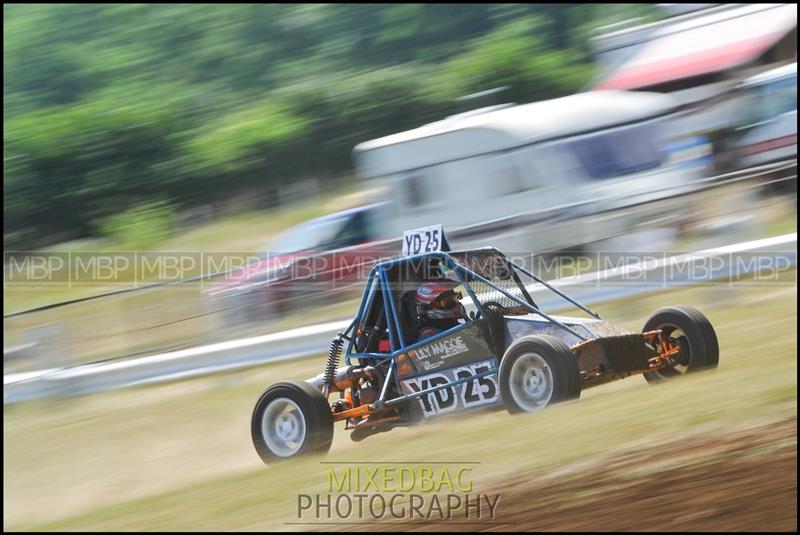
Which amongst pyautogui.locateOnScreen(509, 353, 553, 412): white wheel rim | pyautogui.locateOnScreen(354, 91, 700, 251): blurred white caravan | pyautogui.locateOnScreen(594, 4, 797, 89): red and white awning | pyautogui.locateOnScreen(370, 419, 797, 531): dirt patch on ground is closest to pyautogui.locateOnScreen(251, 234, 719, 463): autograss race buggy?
pyautogui.locateOnScreen(509, 353, 553, 412): white wheel rim

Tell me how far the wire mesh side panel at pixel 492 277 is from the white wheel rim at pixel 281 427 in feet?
4.10

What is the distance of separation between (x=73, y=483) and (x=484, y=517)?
3159mm

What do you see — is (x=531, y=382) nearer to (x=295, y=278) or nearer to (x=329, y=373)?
(x=329, y=373)

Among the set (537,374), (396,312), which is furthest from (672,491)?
(396,312)

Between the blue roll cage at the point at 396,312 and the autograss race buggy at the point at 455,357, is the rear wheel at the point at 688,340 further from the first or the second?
the blue roll cage at the point at 396,312

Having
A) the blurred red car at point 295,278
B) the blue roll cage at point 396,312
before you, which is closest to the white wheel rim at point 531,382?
the blue roll cage at point 396,312

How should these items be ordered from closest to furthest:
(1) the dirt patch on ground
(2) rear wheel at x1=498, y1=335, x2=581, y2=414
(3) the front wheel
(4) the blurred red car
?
(1) the dirt patch on ground
(2) rear wheel at x1=498, y1=335, x2=581, y2=414
(3) the front wheel
(4) the blurred red car

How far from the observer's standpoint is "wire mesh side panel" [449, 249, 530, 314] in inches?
228

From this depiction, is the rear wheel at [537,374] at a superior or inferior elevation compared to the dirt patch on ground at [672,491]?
superior

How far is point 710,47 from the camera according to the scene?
11195mm

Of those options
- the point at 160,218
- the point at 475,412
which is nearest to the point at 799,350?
the point at 475,412

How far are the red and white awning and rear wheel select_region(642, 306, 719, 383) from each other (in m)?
5.79

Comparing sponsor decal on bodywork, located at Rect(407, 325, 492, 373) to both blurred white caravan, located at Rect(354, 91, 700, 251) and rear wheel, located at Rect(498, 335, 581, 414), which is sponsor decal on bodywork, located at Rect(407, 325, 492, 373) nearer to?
rear wheel, located at Rect(498, 335, 581, 414)

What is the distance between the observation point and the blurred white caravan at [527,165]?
962 centimetres
